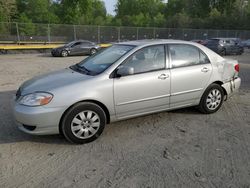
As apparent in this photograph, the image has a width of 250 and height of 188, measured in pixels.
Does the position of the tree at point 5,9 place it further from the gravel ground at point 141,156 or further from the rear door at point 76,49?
the gravel ground at point 141,156

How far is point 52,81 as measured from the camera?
4.00 metres

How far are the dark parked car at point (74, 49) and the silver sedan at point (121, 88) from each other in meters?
14.4

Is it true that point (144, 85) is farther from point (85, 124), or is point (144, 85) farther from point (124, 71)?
point (85, 124)

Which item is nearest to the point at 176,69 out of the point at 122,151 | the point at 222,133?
the point at 222,133

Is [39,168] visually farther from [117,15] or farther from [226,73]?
[117,15]

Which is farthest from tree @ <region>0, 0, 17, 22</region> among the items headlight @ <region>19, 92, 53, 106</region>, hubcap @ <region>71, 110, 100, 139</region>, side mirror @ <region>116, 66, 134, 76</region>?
hubcap @ <region>71, 110, 100, 139</region>

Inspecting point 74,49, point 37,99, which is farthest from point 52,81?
point 74,49

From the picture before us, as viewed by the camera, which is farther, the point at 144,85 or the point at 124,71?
the point at 144,85

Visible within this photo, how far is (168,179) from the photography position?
9.79ft

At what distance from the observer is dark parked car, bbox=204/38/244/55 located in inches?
779

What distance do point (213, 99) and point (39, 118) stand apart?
131 inches

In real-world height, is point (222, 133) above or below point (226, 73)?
below

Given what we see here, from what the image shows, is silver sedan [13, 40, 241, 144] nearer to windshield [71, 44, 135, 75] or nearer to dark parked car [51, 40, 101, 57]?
windshield [71, 44, 135, 75]

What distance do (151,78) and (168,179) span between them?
1.79 metres
